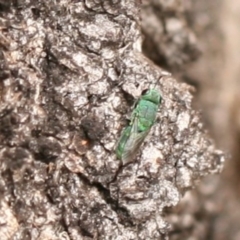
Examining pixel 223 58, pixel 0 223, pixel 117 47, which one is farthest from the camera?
pixel 223 58

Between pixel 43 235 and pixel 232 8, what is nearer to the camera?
pixel 43 235

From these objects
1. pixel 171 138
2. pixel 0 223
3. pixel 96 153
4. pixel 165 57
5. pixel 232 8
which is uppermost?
pixel 232 8

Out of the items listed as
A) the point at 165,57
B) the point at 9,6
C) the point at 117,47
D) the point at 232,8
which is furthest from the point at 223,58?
the point at 9,6

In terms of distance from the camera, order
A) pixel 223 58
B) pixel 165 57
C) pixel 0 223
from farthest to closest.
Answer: pixel 223 58
pixel 165 57
pixel 0 223

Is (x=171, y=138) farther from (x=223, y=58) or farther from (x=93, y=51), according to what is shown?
(x=223, y=58)
